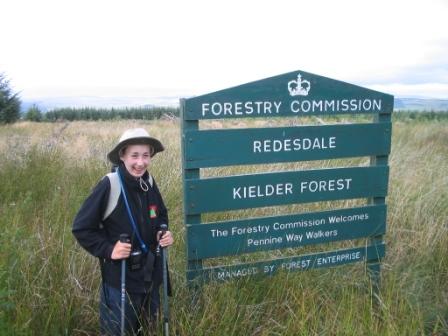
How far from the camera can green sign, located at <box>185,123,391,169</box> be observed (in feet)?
9.95

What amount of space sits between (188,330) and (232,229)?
0.84 metres

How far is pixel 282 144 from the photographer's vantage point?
129 inches

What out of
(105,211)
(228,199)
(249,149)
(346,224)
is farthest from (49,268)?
(346,224)

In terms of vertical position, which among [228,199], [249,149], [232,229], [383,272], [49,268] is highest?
[249,149]

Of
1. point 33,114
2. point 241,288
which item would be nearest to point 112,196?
point 241,288

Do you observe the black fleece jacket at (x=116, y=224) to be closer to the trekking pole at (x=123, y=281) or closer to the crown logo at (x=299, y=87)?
the trekking pole at (x=123, y=281)

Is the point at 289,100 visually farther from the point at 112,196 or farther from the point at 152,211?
the point at 112,196

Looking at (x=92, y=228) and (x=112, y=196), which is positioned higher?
(x=112, y=196)

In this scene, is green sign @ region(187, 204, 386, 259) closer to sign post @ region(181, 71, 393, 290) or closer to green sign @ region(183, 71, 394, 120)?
sign post @ region(181, 71, 393, 290)

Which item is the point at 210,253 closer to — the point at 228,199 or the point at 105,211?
the point at 228,199

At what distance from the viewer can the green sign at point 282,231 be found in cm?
314

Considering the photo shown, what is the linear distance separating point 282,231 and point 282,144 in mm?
645

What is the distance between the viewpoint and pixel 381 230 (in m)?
3.69

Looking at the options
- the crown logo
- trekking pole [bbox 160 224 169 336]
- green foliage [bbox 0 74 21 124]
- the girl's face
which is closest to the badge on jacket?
trekking pole [bbox 160 224 169 336]
